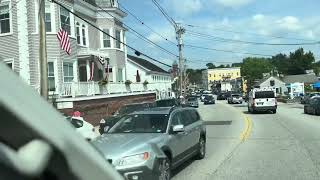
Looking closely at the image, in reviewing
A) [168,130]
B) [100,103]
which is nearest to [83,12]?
[100,103]

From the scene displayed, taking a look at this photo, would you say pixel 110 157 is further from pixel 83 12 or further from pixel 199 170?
pixel 83 12

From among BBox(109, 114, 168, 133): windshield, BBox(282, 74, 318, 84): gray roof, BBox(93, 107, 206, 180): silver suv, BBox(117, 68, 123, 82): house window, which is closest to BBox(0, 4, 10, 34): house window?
BBox(117, 68, 123, 82): house window

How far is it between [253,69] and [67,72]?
503 feet

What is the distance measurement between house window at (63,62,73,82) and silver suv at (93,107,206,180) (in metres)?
→ 19.3

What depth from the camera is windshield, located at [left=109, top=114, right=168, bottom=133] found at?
38.5 feet

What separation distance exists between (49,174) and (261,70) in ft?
606

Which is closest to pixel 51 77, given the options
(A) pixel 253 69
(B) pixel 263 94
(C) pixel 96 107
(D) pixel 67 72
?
(D) pixel 67 72

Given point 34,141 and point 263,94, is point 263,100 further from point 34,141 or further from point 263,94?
point 34,141

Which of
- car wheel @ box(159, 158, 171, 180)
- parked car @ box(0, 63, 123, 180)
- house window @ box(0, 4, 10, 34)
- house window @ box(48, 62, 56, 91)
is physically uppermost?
house window @ box(0, 4, 10, 34)

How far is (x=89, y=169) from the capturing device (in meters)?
1.55

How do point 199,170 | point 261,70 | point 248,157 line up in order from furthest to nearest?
point 261,70 < point 248,157 < point 199,170

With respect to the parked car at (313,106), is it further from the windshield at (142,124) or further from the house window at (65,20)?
the windshield at (142,124)

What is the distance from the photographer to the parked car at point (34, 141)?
134cm

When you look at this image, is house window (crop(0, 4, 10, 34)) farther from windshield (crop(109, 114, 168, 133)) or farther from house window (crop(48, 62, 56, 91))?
windshield (crop(109, 114, 168, 133))
